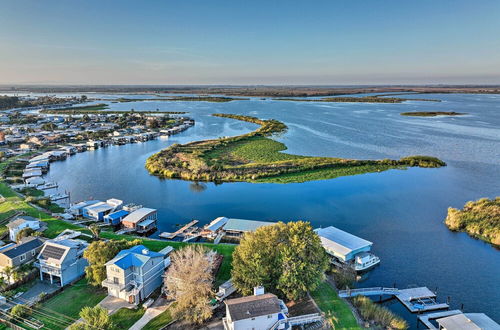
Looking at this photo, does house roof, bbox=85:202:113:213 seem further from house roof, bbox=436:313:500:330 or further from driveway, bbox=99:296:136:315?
house roof, bbox=436:313:500:330

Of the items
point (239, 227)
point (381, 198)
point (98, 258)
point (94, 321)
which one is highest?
point (98, 258)

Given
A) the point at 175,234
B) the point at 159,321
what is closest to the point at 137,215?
the point at 175,234

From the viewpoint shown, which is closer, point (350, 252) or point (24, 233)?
point (350, 252)

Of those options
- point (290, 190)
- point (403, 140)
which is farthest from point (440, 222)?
point (403, 140)

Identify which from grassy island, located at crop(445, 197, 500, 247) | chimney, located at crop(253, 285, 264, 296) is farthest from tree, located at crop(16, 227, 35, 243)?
grassy island, located at crop(445, 197, 500, 247)

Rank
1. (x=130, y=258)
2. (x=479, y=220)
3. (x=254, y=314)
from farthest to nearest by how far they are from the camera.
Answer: (x=479, y=220), (x=130, y=258), (x=254, y=314)

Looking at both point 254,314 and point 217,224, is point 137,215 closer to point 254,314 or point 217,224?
point 217,224

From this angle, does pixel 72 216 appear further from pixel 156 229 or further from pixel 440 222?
pixel 440 222
